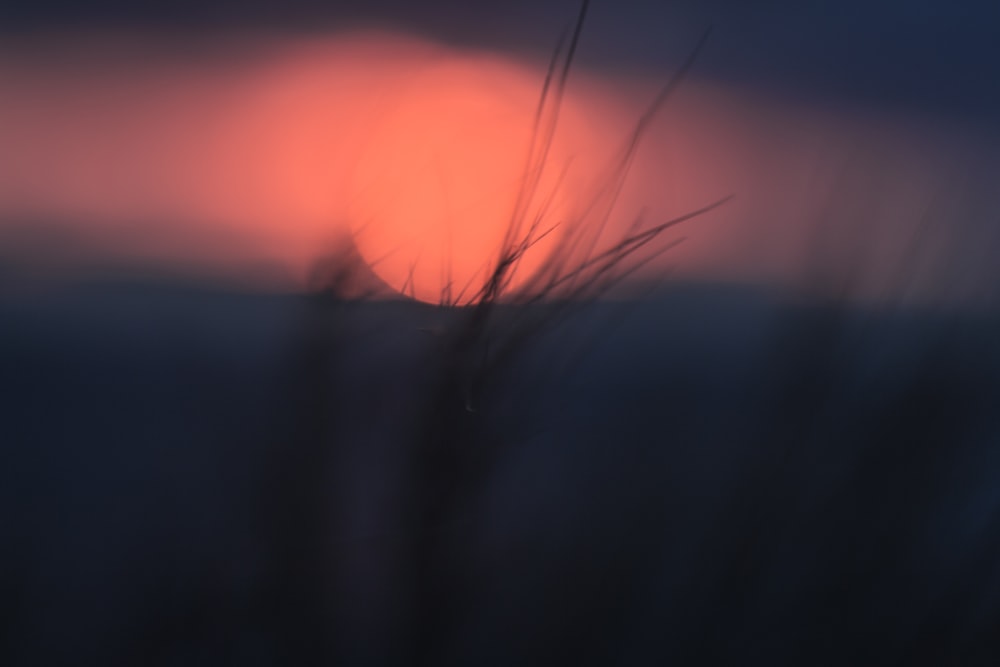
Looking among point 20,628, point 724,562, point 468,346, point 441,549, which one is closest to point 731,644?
point 724,562

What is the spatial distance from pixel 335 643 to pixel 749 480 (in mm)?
514

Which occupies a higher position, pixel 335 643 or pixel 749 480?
pixel 749 480

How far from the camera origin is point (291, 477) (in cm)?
85

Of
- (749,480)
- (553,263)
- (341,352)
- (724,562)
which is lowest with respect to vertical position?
(724,562)

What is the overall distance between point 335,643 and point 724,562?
470 mm

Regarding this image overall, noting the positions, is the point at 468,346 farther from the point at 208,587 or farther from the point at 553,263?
the point at 208,587

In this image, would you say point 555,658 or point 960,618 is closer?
point 555,658

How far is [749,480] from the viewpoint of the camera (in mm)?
1011

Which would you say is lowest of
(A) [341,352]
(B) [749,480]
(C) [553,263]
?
(B) [749,480]

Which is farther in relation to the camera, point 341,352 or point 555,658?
point 555,658

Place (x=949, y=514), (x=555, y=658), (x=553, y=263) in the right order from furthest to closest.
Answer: (x=949, y=514)
(x=555, y=658)
(x=553, y=263)

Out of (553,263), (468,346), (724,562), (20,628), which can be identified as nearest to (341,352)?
(468,346)

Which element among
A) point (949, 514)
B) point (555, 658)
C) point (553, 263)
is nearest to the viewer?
point (553, 263)

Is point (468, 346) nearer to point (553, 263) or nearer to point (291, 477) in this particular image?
point (553, 263)
